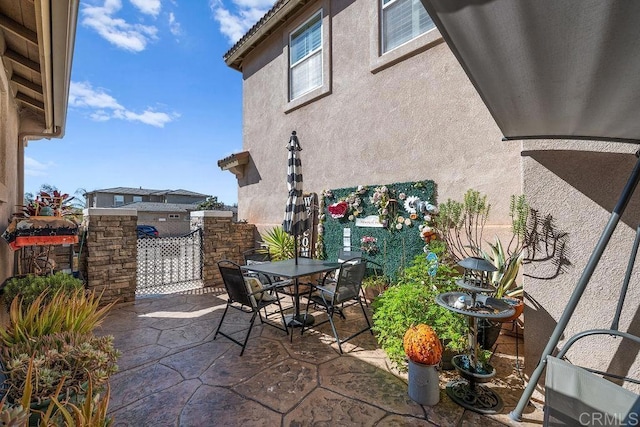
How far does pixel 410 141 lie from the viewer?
533 cm

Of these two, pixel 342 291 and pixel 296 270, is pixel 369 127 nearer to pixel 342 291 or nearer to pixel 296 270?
pixel 296 270

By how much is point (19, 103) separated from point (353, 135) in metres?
6.32

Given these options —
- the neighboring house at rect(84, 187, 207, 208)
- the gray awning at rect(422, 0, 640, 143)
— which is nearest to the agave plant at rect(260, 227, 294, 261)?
the gray awning at rect(422, 0, 640, 143)

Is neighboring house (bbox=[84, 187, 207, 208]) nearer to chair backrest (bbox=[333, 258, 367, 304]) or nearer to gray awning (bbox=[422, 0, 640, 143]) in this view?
chair backrest (bbox=[333, 258, 367, 304])

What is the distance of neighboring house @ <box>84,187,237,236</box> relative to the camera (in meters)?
24.7

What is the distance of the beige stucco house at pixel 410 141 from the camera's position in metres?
2.60

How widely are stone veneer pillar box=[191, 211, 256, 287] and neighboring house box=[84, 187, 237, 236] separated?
18.0m

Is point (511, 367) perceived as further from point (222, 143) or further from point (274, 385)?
point (222, 143)

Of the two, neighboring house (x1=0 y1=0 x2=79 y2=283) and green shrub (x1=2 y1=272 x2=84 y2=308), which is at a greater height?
neighboring house (x1=0 y1=0 x2=79 y2=283)

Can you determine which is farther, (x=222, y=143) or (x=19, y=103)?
(x=222, y=143)

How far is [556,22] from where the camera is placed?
1273 millimetres

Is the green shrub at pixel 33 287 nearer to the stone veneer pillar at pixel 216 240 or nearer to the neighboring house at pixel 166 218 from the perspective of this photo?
the stone veneer pillar at pixel 216 240

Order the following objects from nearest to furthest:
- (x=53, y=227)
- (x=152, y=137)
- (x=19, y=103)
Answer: (x=53, y=227) → (x=19, y=103) → (x=152, y=137)

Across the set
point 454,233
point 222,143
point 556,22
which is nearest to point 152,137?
point 222,143
